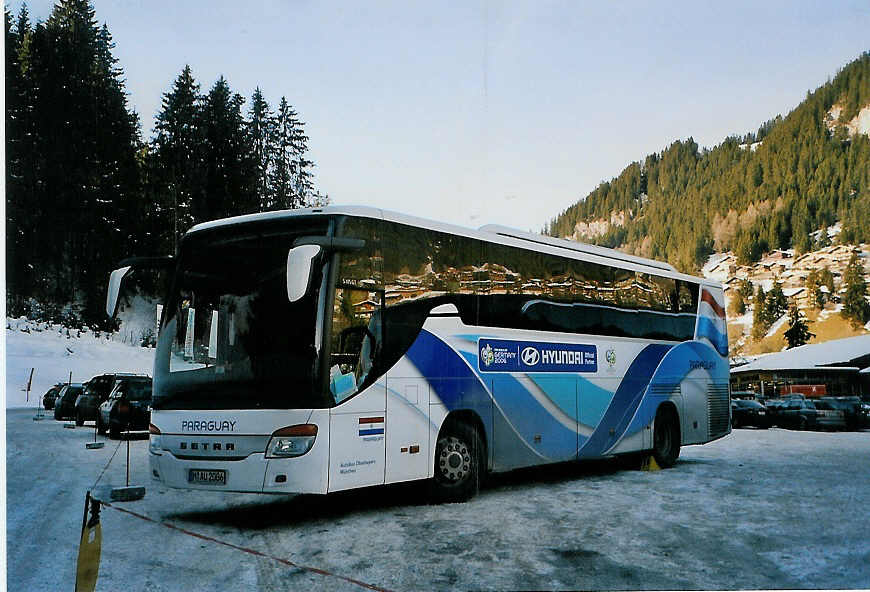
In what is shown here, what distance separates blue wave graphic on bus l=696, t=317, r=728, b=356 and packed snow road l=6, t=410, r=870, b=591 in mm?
2886

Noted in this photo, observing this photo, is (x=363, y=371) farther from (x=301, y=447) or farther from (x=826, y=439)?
(x=826, y=439)

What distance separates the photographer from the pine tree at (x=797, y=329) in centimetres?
1762

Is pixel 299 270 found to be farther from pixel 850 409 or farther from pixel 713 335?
pixel 850 409

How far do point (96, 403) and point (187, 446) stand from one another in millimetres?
13797

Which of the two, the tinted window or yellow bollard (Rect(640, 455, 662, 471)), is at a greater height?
the tinted window

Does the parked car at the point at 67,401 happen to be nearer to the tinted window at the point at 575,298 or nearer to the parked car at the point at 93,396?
the parked car at the point at 93,396

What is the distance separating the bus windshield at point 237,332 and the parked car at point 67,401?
302 inches

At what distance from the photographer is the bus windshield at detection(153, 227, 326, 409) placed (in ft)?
24.9

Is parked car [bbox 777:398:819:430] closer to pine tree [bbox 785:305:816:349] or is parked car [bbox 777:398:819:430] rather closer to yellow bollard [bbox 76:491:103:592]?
pine tree [bbox 785:305:816:349]

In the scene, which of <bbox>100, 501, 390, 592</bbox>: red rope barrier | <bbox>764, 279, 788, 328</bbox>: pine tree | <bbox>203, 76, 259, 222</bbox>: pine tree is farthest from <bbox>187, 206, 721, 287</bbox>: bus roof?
<bbox>203, 76, 259, 222</bbox>: pine tree

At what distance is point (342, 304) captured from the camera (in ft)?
26.1

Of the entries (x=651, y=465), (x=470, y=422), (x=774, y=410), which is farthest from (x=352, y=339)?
(x=774, y=410)

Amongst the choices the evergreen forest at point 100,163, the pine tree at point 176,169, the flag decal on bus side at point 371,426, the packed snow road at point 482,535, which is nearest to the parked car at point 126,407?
the pine tree at point 176,169

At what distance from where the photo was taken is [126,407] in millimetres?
18969
